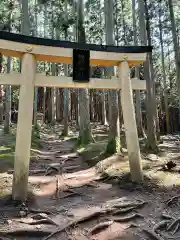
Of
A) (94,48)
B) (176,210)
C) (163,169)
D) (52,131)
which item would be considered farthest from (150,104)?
(52,131)

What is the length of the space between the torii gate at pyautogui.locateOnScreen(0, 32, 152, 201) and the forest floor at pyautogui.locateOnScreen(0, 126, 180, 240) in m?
0.55

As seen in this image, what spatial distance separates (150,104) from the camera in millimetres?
11070

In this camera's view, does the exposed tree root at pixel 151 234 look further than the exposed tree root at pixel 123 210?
No

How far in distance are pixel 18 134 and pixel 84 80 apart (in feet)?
6.76

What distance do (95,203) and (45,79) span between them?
10.2 feet

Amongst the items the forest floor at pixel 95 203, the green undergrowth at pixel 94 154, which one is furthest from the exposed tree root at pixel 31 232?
the green undergrowth at pixel 94 154

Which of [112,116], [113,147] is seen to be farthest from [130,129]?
[112,116]

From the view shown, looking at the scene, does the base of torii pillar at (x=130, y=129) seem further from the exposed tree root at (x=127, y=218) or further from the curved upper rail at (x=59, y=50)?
the exposed tree root at (x=127, y=218)

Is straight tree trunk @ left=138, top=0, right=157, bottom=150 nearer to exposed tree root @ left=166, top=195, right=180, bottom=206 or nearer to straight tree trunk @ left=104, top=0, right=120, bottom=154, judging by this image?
straight tree trunk @ left=104, top=0, right=120, bottom=154

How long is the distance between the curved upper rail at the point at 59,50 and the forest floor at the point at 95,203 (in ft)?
10.5

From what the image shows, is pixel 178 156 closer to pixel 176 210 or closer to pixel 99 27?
pixel 176 210

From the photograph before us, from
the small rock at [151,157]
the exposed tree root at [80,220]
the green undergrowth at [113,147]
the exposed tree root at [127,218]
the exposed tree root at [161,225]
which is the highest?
the green undergrowth at [113,147]

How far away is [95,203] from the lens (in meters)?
6.04

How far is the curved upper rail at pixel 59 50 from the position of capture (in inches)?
236
